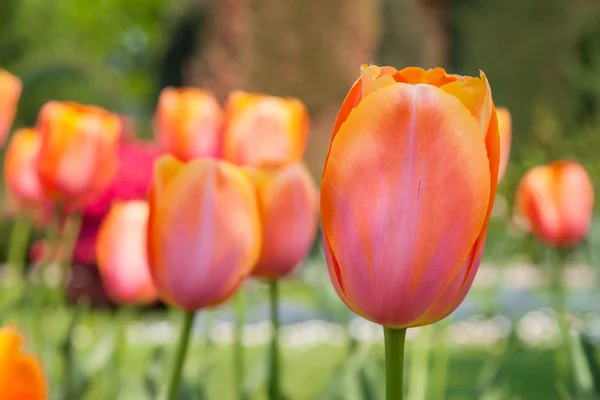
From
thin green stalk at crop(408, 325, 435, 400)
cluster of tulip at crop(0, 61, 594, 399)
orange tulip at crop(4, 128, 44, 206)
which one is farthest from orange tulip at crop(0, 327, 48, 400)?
orange tulip at crop(4, 128, 44, 206)

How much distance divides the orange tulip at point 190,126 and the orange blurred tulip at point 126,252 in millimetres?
110

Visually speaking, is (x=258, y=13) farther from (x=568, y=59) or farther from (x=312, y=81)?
(x=568, y=59)

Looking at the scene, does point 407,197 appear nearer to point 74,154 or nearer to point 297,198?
point 297,198

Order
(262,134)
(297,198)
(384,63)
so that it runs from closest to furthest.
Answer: (297,198) → (262,134) → (384,63)

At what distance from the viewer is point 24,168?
885 millimetres

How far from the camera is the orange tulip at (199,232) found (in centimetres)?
44

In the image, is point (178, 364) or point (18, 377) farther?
point (178, 364)

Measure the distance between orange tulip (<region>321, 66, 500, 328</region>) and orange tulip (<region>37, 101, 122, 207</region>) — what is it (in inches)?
16.8

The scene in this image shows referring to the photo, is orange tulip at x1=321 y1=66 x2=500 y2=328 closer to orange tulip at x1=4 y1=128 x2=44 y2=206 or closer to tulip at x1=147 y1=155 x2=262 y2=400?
tulip at x1=147 y1=155 x2=262 y2=400

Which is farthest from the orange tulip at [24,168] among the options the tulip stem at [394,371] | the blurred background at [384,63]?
the tulip stem at [394,371]

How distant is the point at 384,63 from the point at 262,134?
343 cm

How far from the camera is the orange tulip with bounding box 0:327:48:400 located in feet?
0.88

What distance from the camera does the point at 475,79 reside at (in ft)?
1.07

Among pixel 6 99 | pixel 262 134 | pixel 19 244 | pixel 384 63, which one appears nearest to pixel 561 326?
pixel 262 134
